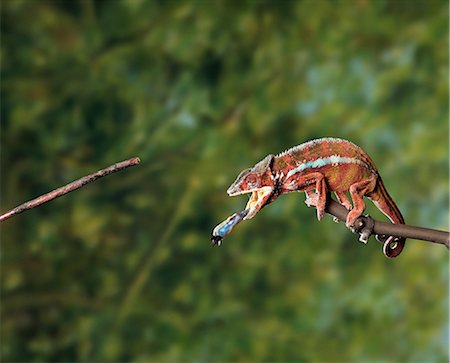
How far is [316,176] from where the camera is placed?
104 centimetres

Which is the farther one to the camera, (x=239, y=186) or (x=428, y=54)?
(x=428, y=54)

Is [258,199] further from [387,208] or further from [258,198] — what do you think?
[387,208]

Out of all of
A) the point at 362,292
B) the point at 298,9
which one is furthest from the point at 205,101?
the point at 362,292

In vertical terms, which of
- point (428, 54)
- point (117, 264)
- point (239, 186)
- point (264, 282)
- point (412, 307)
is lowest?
point (239, 186)

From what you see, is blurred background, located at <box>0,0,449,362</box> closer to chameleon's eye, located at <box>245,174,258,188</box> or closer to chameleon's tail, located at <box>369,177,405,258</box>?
chameleon's tail, located at <box>369,177,405,258</box>

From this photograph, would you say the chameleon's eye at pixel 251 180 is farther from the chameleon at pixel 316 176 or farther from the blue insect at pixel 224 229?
the blue insect at pixel 224 229

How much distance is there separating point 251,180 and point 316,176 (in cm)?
9

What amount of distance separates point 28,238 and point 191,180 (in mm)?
1117

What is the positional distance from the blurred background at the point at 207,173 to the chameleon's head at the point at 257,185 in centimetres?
394

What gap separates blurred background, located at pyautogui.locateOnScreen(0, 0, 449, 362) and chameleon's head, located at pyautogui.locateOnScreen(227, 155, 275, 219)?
3937mm

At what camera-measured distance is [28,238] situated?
496 cm

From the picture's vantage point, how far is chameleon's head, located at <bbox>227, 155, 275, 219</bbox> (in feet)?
3.20

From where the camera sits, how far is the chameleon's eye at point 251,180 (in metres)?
1.00

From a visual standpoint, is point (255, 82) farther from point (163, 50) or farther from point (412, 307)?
point (412, 307)
